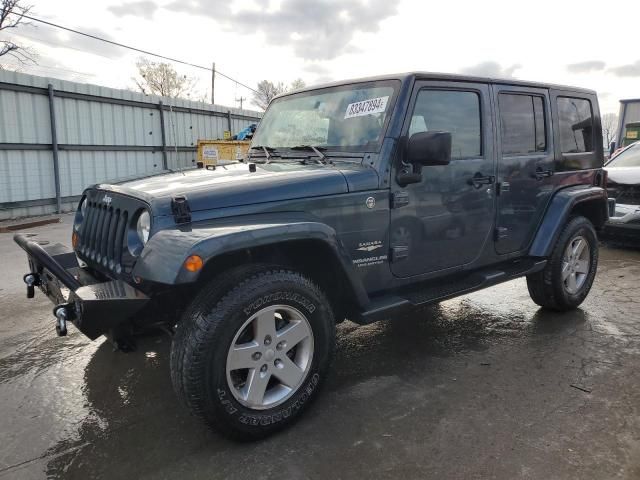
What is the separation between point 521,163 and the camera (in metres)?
3.86

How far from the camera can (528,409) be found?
2.83 metres

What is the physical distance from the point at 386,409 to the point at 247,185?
1530mm

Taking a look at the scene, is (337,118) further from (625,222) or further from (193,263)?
(625,222)

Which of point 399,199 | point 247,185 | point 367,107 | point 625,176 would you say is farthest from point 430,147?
point 625,176

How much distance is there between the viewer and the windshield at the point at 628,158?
7.73 meters

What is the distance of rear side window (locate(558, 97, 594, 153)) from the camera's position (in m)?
4.30

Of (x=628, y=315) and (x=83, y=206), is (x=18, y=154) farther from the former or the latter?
(x=628, y=315)

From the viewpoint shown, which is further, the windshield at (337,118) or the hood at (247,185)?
the windshield at (337,118)

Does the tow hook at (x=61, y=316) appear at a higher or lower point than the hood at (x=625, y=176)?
lower

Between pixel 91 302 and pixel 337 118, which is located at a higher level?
pixel 337 118

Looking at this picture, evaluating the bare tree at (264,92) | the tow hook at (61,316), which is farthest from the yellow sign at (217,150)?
the bare tree at (264,92)

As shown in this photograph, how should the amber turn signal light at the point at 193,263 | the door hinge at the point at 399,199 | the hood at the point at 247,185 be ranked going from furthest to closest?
1. the door hinge at the point at 399,199
2. the hood at the point at 247,185
3. the amber turn signal light at the point at 193,263

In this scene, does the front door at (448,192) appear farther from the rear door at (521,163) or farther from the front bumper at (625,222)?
the front bumper at (625,222)

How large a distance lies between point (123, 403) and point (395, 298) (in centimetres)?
180
